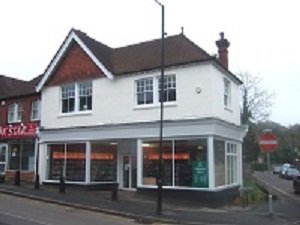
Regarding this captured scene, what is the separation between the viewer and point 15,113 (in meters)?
32.6

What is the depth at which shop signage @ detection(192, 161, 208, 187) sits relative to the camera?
23016 mm

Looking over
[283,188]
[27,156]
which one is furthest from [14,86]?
[283,188]

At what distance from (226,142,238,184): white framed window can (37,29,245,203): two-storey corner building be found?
57mm

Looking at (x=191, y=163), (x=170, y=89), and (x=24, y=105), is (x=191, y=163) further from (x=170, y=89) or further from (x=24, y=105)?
(x=24, y=105)

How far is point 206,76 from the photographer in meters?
23.5

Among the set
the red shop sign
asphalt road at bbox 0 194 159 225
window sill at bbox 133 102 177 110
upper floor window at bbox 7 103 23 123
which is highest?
upper floor window at bbox 7 103 23 123

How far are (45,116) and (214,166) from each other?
12.1 meters

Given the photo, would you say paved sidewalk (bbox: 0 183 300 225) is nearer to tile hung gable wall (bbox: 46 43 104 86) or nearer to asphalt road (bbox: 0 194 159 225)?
asphalt road (bbox: 0 194 159 225)

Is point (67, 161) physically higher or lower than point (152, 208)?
higher

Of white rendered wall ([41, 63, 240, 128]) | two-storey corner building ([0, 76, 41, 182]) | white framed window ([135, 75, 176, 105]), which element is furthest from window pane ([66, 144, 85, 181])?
white framed window ([135, 75, 176, 105])

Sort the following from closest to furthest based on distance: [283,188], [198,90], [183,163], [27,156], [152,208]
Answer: [152,208] < [198,90] < [183,163] < [27,156] < [283,188]

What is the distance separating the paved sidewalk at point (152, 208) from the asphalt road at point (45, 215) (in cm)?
75

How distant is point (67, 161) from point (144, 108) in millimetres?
6399

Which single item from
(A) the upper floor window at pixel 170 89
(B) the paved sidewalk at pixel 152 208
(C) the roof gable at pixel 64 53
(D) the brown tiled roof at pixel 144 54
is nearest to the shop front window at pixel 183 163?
(B) the paved sidewalk at pixel 152 208
